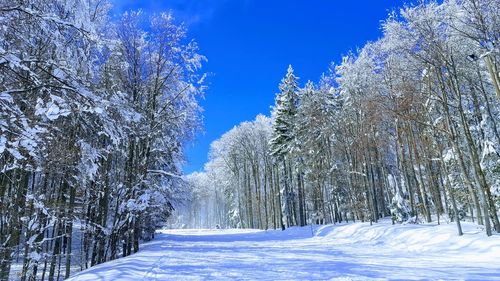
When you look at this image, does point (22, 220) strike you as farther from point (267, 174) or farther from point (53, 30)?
point (267, 174)

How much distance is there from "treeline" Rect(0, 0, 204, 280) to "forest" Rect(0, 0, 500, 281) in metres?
0.05

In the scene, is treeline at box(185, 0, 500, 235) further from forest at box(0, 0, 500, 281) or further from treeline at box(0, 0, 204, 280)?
treeline at box(0, 0, 204, 280)

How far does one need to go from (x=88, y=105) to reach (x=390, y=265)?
7.00 meters

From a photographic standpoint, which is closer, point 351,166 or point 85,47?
point 85,47

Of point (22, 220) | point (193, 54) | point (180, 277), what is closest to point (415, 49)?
point (193, 54)

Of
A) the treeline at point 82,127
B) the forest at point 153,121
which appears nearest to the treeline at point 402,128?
the forest at point 153,121

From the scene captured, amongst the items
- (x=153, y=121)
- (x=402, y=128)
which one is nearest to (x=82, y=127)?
(x=153, y=121)

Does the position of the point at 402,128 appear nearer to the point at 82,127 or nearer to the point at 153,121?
the point at 153,121

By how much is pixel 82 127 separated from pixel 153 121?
25.7 ft

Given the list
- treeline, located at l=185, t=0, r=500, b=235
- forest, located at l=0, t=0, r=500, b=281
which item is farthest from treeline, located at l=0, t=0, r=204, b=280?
treeline, located at l=185, t=0, r=500, b=235

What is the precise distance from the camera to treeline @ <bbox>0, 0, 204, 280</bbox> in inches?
181

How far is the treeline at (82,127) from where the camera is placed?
4586 mm

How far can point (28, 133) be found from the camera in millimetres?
4176

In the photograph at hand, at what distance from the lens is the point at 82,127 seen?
574 centimetres
